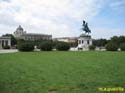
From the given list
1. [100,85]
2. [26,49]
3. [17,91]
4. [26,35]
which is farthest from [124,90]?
[26,35]

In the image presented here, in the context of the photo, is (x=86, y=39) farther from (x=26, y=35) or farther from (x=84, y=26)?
(x=26, y=35)

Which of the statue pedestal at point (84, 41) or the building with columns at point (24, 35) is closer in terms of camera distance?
the statue pedestal at point (84, 41)

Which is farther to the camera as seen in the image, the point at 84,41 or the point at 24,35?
the point at 24,35

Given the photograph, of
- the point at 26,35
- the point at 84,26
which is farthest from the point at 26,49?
the point at 26,35

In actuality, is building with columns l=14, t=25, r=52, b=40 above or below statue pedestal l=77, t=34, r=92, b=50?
above

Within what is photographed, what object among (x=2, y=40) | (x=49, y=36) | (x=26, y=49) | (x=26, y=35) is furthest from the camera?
(x=49, y=36)

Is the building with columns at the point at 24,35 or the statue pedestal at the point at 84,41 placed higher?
the building with columns at the point at 24,35

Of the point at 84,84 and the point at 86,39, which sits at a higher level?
the point at 86,39

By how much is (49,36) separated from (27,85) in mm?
146501

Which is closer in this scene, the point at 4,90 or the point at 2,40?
the point at 4,90

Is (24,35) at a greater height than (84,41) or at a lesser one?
greater

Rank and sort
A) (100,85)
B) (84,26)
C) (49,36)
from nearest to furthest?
(100,85) < (84,26) < (49,36)

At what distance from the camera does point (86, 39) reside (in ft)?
230

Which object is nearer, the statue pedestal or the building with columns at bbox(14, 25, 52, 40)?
the statue pedestal
